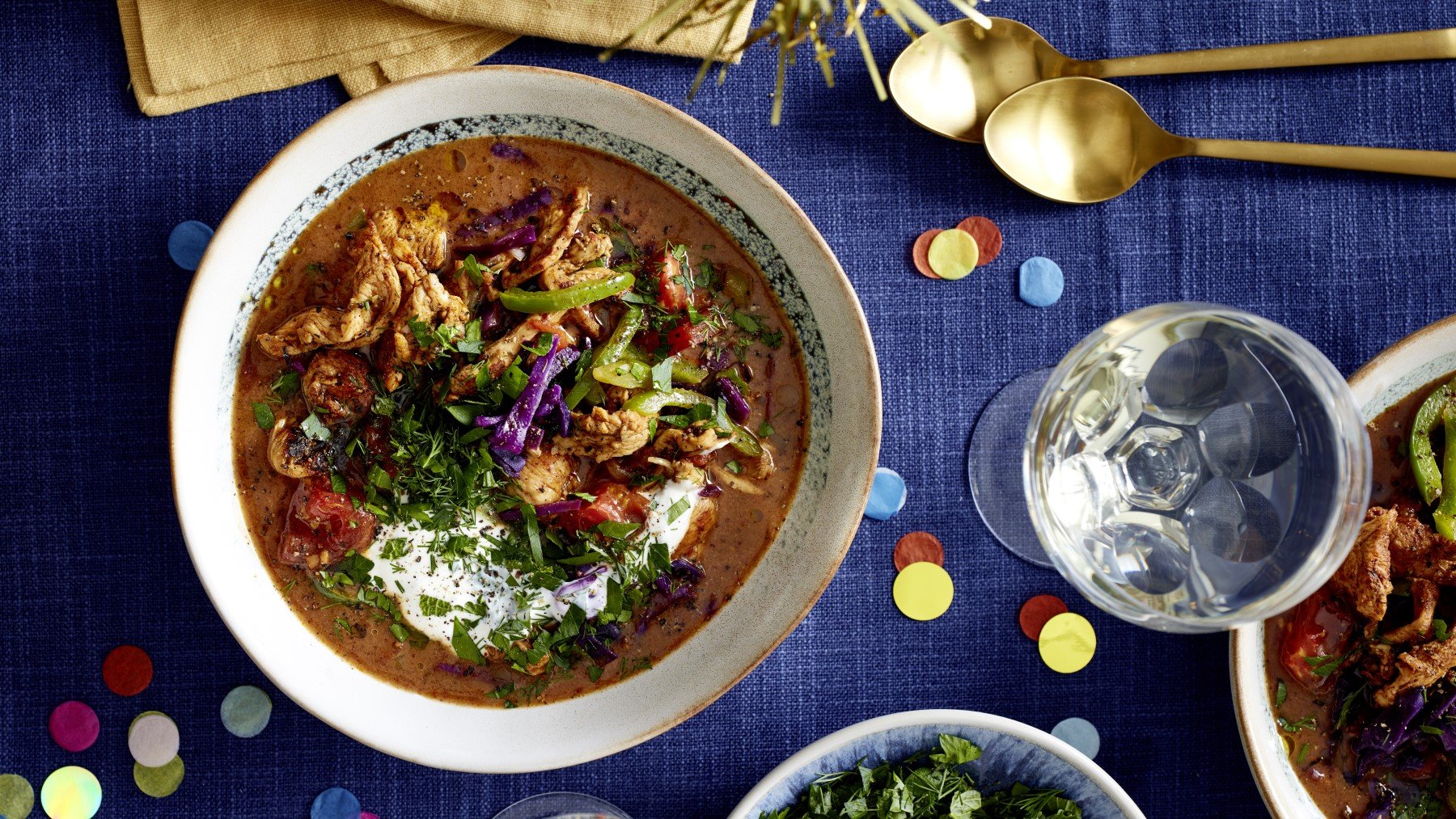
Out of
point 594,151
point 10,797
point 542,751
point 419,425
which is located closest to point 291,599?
point 419,425

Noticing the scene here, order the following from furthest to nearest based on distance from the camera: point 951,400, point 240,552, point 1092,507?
1. point 951,400
2. point 240,552
3. point 1092,507

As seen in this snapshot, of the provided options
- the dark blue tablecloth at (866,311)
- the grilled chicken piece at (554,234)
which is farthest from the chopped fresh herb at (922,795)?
the grilled chicken piece at (554,234)

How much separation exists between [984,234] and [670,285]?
87 cm

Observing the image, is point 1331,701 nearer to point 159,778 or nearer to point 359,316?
point 359,316

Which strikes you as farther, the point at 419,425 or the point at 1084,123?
the point at 1084,123

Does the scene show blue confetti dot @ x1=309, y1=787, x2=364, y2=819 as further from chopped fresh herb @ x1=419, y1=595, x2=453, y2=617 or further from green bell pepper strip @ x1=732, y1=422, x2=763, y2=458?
green bell pepper strip @ x1=732, y1=422, x2=763, y2=458

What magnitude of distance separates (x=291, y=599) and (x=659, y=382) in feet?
3.59

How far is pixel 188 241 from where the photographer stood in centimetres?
265

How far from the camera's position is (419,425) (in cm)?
247

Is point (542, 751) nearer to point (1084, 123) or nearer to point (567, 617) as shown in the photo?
point (567, 617)

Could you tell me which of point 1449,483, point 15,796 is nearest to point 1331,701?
point 1449,483

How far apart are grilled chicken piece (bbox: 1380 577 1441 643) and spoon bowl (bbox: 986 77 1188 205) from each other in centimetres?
126

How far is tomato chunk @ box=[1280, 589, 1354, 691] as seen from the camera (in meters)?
2.64

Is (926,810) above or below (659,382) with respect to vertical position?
below
